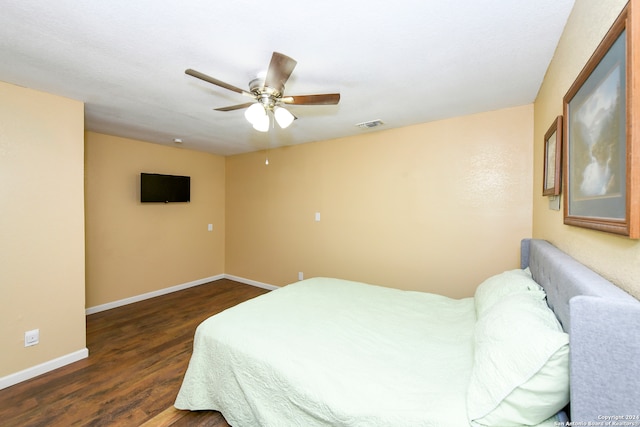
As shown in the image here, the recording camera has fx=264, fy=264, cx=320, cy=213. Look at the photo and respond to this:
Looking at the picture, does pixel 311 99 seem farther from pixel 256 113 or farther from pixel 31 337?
pixel 31 337

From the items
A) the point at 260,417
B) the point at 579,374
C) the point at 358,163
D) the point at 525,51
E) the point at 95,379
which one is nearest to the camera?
the point at 579,374

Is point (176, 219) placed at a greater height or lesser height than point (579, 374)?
greater

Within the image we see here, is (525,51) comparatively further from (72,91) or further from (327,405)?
(72,91)

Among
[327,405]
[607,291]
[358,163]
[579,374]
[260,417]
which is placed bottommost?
[260,417]

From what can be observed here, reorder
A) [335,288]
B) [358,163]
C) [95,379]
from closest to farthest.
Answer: [95,379]
[335,288]
[358,163]

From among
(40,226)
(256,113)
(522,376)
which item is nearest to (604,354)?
(522,376)

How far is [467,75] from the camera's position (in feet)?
6.44

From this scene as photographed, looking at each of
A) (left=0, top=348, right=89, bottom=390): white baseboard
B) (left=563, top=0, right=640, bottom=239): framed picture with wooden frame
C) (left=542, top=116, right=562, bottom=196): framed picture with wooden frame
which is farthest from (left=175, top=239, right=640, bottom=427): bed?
(left=0, top=348, right=89, bottom=390): white baseboard

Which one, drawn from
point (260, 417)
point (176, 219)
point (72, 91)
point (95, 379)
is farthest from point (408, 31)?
point (176, 219)

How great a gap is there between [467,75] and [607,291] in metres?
1.71

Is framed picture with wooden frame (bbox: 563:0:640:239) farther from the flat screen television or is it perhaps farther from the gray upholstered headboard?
the flat screen television

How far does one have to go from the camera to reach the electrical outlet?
221 cm

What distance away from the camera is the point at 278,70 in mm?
1562

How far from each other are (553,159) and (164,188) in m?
4.61
